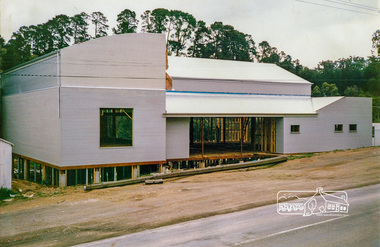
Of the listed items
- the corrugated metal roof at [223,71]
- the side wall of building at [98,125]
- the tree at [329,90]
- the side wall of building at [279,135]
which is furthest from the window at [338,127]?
the tree at [329,90]

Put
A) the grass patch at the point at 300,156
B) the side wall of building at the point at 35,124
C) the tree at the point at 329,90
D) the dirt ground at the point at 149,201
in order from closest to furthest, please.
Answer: the dirt ground at the point at 149,201 → the side wall of building at the point at 35,124 → the grass patch at the point at 300,156 → the tree at the point at 329,90

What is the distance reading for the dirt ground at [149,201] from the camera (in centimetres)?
1031

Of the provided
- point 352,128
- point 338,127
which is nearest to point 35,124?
point 338,127

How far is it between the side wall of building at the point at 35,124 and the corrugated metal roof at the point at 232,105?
6.93 meters

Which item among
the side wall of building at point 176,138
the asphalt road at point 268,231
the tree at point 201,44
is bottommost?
the asphalt road at point 268,231

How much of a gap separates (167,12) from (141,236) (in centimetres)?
3436

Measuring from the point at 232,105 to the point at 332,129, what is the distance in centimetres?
855

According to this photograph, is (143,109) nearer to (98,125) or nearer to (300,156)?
(98,125)

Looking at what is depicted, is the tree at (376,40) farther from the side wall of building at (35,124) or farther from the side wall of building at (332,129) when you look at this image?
the side wall of building at (35,124)

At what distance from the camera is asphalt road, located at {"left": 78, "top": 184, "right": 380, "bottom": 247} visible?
8555mm

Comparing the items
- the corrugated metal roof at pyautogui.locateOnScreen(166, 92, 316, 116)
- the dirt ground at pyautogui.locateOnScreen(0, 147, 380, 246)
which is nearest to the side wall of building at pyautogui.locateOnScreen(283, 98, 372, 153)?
the corrugated metal roof at pyautogui.locateOnScreen(166, 92, 316, 116)

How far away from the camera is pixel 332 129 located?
92.3ft

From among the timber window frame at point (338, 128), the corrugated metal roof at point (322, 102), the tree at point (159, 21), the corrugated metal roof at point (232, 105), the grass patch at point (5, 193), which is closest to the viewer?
the grass patch at point (5, 193)

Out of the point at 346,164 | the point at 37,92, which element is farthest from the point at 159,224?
the point at 37,92
